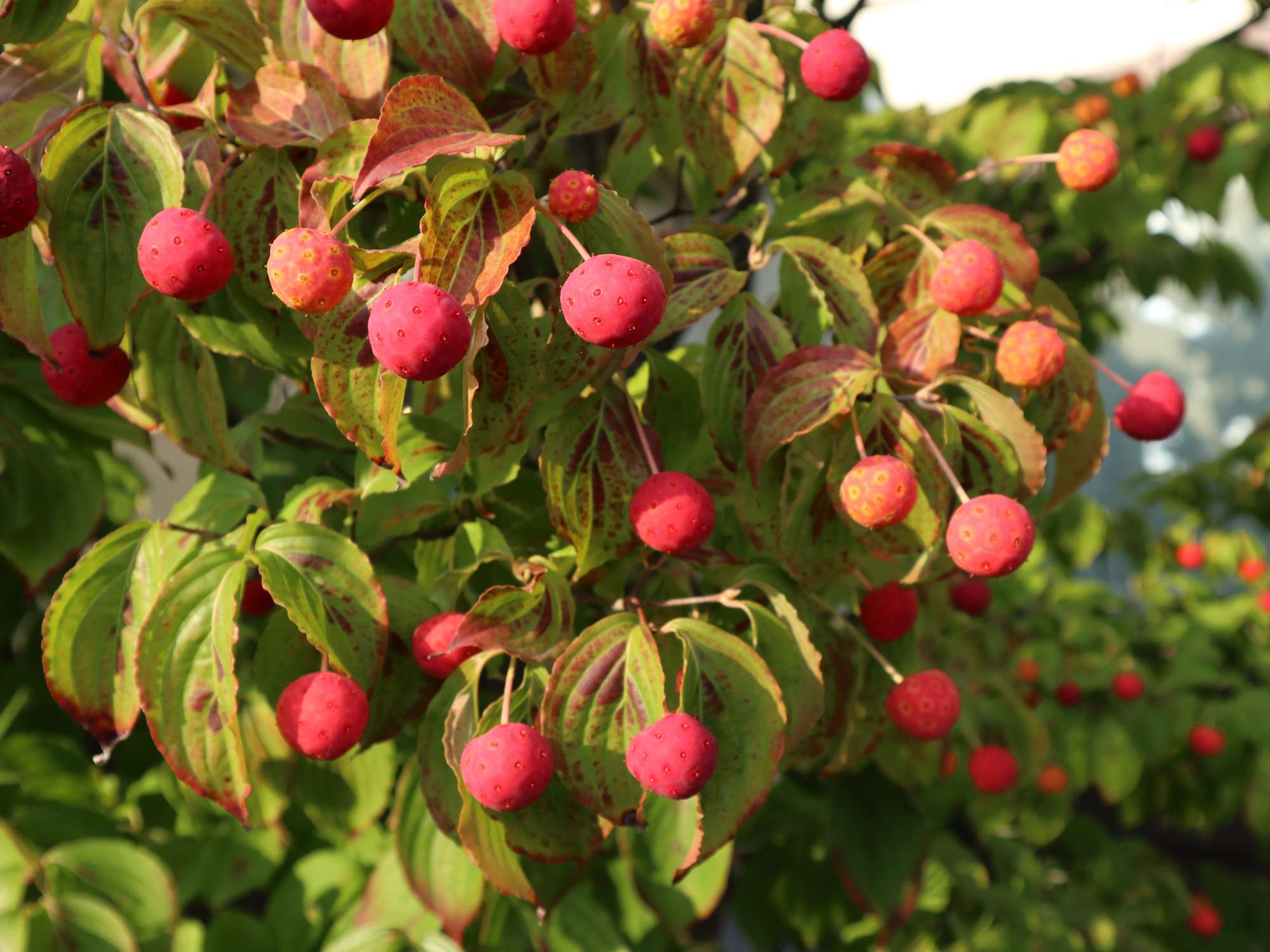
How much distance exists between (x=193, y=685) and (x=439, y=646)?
187 mm

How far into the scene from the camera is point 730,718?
2.81 ft

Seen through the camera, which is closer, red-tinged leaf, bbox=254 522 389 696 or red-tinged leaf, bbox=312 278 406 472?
red-tinged leaf, bbox=312 278 406 472

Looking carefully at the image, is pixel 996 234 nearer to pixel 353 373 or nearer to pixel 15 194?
pixel 353 373

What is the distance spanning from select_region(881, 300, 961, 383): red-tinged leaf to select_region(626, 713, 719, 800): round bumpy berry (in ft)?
1.19

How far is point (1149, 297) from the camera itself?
3076 mm

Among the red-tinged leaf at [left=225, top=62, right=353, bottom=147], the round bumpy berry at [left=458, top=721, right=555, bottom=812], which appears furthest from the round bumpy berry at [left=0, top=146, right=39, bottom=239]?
the round bumpy berry at [left=458, top=721, right=555, bottom=812]

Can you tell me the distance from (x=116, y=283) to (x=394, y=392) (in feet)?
0.85

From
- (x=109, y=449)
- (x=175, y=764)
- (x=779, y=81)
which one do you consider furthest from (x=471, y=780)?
(x=109, y=449)

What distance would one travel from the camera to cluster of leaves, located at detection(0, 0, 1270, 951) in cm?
80

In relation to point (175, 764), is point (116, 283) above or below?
above

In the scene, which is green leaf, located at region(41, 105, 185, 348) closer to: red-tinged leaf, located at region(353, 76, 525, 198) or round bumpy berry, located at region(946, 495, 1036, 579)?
red-tinged leaf, located at region(353, 76, 525, 198)

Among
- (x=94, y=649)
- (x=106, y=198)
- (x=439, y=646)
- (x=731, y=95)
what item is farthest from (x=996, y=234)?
(x=94, y=649)

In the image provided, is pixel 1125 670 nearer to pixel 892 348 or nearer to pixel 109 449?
pixel 892 348

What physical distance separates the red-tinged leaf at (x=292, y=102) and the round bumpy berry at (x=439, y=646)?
0.39 m
